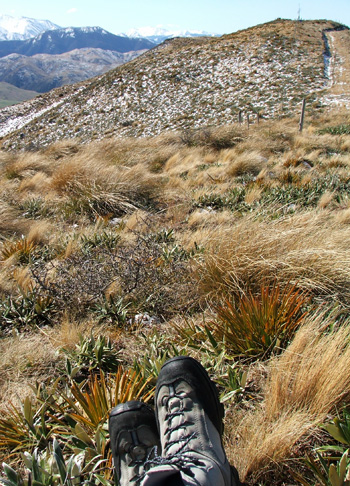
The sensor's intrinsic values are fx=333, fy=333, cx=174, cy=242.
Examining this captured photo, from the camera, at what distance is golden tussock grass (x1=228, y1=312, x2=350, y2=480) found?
139 centimetres

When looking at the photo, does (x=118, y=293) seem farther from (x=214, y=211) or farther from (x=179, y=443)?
(x=214, y=211)

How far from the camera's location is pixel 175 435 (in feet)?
4.86

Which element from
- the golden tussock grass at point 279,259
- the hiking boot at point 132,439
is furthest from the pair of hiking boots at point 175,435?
the golden tussock grass at point 279,259

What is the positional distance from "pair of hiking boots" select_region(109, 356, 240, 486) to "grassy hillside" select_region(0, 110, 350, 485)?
130 millimetres

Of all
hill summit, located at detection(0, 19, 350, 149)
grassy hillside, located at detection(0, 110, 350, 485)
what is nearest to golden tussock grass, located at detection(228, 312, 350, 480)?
grassy hillside, located at detection(0, 110, 350, 485)

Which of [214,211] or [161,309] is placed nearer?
[161,309]

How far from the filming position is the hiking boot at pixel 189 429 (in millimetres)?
1226

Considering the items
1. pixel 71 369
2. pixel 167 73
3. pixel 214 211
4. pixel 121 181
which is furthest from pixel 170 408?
pixel 167 73

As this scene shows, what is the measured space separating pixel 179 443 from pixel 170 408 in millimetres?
155

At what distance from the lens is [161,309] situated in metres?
2.71

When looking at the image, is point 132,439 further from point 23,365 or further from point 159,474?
point 23,365

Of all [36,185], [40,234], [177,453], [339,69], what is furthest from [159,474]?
[339,69]

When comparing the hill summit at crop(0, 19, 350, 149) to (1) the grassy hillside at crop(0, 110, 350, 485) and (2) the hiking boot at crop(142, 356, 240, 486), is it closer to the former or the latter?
(1) the grassy hillside at crop(0, 110, 350, 485)

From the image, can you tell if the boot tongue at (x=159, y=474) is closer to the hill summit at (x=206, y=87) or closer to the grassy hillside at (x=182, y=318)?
the grassy hillside at (x=182, y=318)
